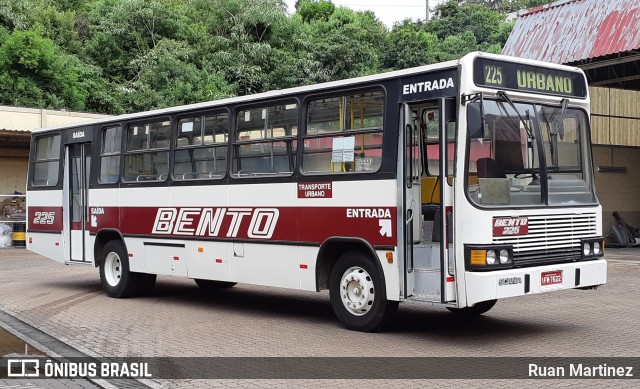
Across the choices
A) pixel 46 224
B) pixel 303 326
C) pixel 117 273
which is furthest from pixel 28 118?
pixel 303 326

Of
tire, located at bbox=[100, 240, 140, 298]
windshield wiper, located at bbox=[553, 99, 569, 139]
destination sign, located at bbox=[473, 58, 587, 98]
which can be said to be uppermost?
destination sign, located at bbox=[473, 58, 587, 98]

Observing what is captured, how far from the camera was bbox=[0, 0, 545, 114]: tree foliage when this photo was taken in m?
42.7

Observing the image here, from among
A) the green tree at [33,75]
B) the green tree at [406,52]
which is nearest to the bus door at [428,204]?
the green tree at [33,75]

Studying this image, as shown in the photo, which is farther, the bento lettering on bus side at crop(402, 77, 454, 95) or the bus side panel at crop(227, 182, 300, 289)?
the bus side panel at crop(227, 182, 300, 289)

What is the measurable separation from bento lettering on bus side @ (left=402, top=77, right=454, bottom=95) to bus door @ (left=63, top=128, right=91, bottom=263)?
7.78 meters

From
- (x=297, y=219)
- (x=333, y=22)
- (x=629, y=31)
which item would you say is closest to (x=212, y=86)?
(x=333, y=22)

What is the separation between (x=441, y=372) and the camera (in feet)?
25.3

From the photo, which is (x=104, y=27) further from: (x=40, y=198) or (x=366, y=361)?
(x=366, y=361)

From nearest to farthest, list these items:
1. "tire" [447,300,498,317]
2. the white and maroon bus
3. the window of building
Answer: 1. the white and maroon bus
2. "tire" [447,300,498,317]
3. the window of building

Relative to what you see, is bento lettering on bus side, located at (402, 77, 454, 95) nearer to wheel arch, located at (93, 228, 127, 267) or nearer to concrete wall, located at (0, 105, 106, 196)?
wheel arch, located at (93, 228, 127, 267)

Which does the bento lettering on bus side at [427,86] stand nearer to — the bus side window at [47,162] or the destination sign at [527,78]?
the destination sign at [527,78]

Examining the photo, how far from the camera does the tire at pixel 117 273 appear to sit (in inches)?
549

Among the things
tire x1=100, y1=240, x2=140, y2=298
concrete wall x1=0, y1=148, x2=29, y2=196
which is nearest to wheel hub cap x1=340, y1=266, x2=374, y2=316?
tire x1=100, y1=240, x2=140, y2=298

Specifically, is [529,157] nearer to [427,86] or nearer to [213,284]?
[427,86]
